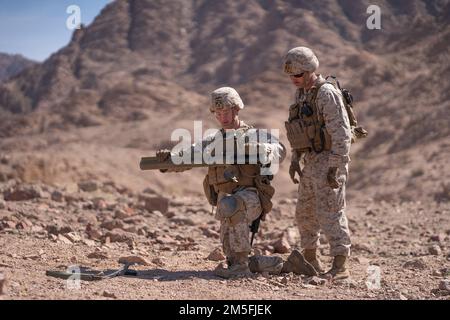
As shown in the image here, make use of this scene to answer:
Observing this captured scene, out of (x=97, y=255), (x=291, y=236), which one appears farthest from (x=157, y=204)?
(x=97, y=255)

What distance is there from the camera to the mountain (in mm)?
23094

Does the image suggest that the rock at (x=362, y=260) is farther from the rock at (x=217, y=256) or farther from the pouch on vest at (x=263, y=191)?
the pouch on vest at (x=263, y=191)

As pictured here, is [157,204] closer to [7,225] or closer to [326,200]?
[7,225]

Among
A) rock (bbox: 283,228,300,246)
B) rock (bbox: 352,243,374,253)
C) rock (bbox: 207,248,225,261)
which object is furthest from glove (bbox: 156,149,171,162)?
rock (bbox: 352,243,374,253)

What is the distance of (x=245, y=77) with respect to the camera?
52.3 meters

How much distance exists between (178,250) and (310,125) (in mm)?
2718

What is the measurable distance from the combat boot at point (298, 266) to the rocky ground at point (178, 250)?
9 cm

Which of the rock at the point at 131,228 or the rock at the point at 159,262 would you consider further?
the rock at the point at 131,228

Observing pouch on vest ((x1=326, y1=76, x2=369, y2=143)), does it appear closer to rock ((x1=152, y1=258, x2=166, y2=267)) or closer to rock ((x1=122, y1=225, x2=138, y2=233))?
rock ((x1=152, y1=258, x2=166, y2=267))

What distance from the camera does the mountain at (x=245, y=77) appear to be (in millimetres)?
23094

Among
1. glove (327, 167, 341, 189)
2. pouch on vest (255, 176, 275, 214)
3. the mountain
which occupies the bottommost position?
pouch on vest (255, 176, 275, 214)

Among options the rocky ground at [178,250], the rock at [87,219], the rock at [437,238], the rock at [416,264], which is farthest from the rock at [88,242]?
the rock at [437,238]

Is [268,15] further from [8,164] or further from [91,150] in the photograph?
[8,164]

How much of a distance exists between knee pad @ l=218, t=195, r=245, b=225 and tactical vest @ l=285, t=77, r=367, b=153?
638 mm
